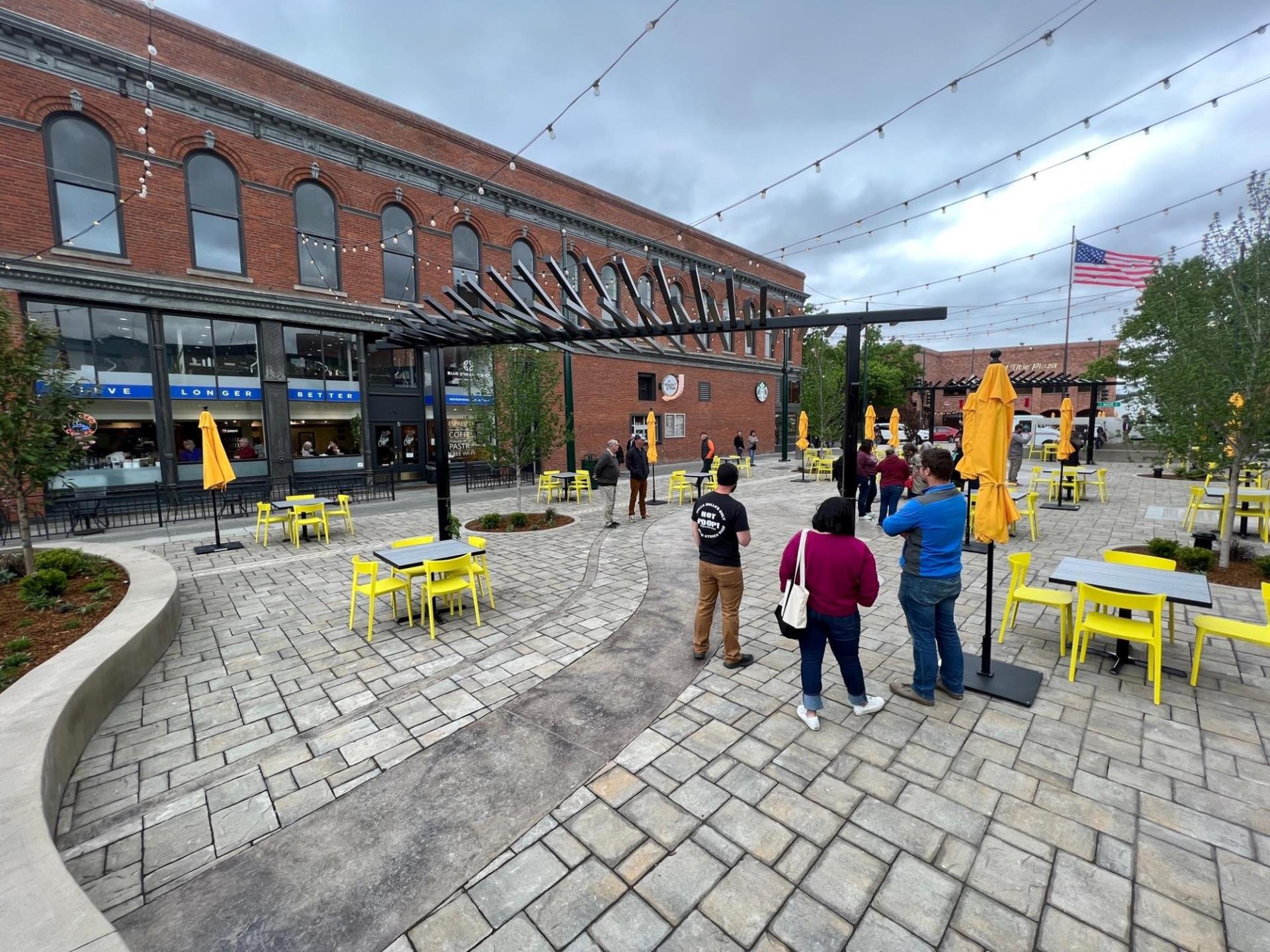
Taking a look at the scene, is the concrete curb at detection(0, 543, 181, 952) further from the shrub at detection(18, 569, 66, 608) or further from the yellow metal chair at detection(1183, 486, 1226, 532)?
the yellow metal chair at detection(1183, 486, 1226, 532)

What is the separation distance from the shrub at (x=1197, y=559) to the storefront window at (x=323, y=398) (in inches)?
764

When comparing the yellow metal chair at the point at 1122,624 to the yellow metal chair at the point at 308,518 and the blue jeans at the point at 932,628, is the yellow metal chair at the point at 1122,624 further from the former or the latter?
the yellow metal chair at the point at 308,518

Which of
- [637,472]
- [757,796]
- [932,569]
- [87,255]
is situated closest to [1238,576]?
[932,569]

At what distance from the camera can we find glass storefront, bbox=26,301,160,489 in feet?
41.3

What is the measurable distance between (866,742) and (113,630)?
256 inches

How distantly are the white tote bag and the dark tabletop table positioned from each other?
277 centimetres

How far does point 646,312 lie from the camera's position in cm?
582

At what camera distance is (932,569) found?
3869mm

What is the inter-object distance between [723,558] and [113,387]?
16.3 meters

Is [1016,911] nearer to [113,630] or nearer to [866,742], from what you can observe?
[866,742]

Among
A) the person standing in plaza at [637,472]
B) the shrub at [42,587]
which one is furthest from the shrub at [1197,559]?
the shrub at [42,587]

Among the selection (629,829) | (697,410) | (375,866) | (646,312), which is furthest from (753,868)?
(697,410)

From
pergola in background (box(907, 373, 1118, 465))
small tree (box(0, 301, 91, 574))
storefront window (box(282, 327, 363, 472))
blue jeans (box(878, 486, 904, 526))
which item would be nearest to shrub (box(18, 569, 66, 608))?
small tree (box(0, 301, 91, 574))

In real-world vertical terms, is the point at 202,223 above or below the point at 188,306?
above
